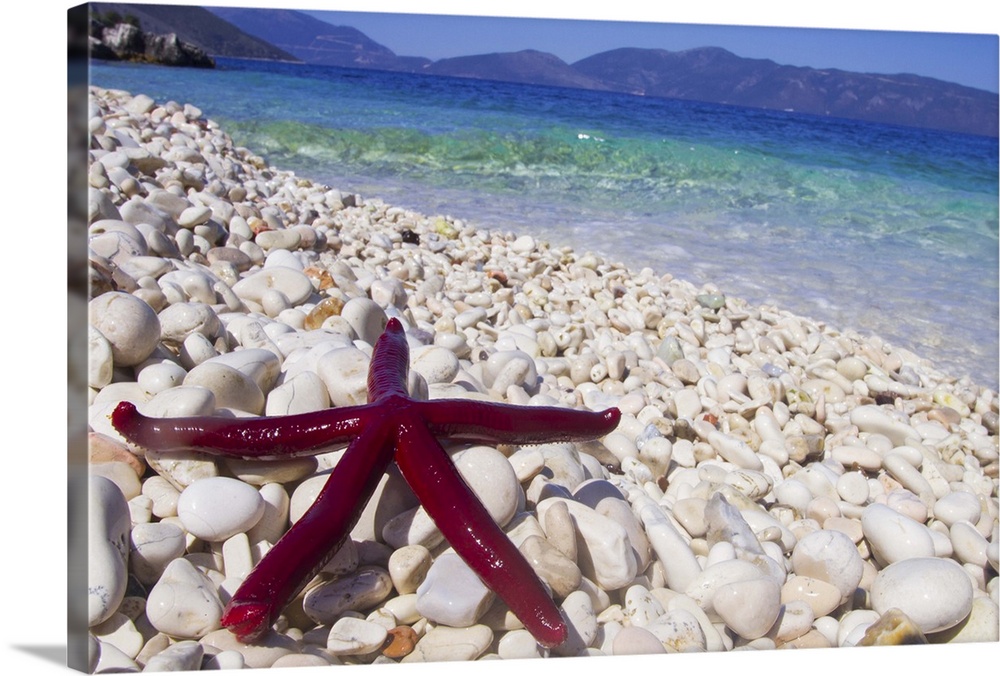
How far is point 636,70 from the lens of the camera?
2.52m

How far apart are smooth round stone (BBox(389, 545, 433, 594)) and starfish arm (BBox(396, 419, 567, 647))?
0.52ft

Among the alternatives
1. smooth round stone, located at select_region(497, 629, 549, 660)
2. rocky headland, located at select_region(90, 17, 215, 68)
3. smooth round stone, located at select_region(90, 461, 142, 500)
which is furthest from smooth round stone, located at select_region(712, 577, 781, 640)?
rocky headland, located at select_region(90, 17, 215, 68)

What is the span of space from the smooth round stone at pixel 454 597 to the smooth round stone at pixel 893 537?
4.06 feet

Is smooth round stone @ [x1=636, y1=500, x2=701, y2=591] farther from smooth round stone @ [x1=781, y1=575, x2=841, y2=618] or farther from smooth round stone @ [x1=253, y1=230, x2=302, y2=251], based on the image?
smooth round stone @ [x1=253, y1=230, x2=302, y2=251]

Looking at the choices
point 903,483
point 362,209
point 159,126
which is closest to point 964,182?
point 903,483

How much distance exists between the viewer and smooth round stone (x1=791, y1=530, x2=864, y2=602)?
6.26 ft

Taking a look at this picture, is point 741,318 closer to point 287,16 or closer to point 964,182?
point 964,182

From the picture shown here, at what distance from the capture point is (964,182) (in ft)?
12.6

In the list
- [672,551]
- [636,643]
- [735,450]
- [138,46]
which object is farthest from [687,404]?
[138,46]

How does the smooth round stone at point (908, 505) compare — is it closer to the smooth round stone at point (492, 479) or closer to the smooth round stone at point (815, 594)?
the smooth round stone at point (815, 594)

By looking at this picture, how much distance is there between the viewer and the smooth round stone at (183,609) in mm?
1452

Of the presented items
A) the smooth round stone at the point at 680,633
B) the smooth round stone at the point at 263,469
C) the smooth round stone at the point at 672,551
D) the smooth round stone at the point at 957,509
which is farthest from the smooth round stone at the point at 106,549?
the smooth round stone at the point at 957,509

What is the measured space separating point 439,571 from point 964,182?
11.8ft

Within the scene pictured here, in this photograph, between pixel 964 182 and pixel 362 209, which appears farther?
pixel 362 209
